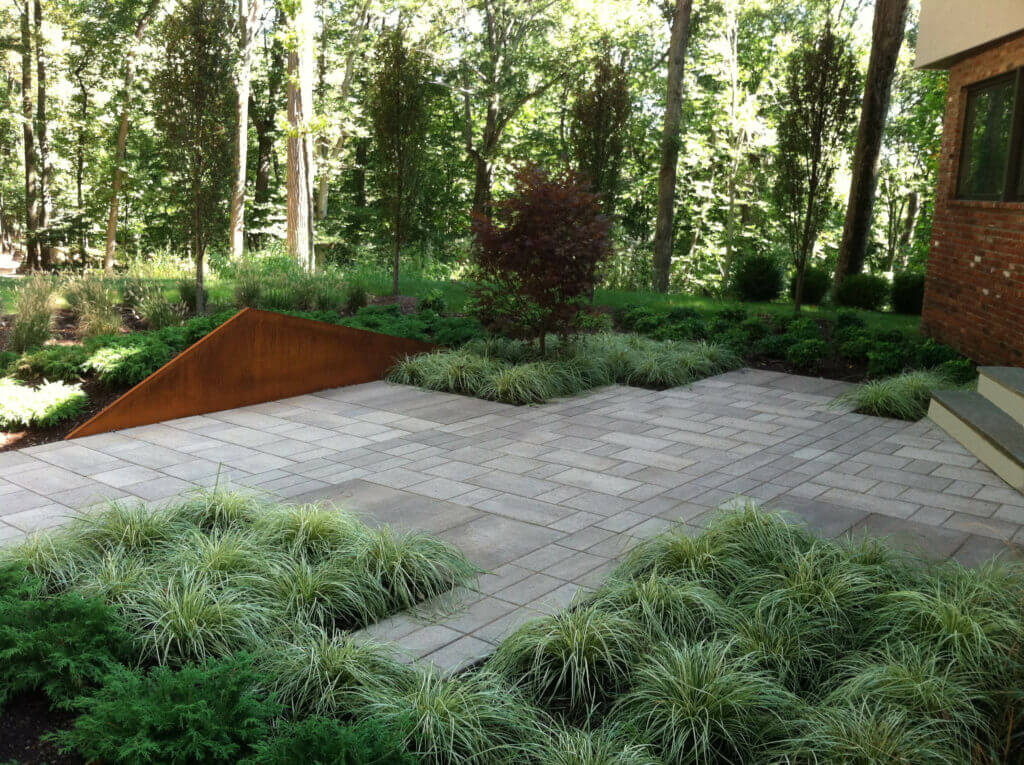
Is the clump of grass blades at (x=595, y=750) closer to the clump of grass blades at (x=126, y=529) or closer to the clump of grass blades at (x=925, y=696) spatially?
the clump of grass blades at (x=925, y=696)

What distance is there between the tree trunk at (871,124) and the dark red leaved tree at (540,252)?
6.59 metres

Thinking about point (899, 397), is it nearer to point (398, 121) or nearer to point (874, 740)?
point (874, 740)

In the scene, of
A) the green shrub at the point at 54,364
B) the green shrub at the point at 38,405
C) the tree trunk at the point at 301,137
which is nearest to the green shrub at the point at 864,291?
the tree trunk at the point at 301,137

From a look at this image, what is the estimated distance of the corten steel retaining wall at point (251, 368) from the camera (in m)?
6.12

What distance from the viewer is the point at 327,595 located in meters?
3.15

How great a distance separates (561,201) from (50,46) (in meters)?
17.3

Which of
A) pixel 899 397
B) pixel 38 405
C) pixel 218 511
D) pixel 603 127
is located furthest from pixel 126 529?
pixel 603 127

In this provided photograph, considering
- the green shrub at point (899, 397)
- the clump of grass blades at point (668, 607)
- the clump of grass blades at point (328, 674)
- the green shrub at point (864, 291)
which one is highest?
the green shrub at point (864, 291)

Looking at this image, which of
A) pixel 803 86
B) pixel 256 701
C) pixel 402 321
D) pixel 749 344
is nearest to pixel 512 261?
pixel 402 321

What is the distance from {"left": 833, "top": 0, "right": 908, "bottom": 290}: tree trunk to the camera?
1201 cm

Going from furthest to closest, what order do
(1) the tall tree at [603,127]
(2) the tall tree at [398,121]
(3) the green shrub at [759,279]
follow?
(3) the green shrub at [759,279], (1) the tall tree at [603,127], (2) the tall tree at [398,121]

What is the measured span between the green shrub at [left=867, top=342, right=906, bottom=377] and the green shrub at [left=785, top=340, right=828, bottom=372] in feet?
1.62

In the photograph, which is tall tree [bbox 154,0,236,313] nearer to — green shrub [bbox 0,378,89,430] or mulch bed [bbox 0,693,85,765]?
green shrub [bbox 0,378,89,430]

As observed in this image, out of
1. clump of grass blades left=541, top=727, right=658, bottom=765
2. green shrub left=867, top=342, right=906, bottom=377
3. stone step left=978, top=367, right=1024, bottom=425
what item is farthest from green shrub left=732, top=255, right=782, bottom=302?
clump of grass blades left=541, top=727, right=658, bottom=765
